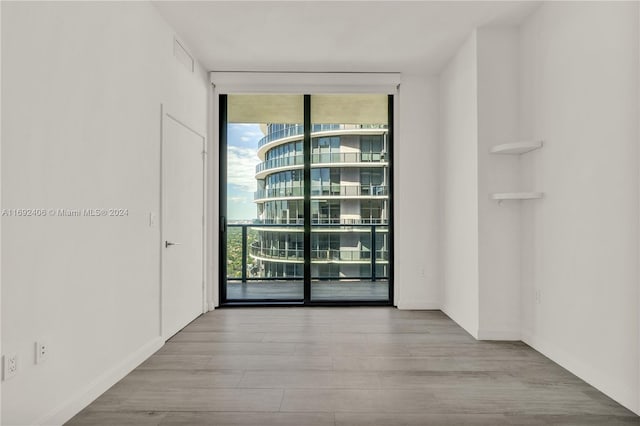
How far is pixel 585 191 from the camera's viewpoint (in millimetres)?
2402

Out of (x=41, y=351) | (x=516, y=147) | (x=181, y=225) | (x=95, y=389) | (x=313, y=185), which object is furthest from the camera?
(x=313, y=185)

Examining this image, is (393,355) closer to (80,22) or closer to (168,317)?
(168,317)

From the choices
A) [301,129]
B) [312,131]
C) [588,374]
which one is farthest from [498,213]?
[301,129]

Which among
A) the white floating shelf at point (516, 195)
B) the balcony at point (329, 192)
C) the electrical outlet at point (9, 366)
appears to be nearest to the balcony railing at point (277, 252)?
the balcony at point (329, 192)

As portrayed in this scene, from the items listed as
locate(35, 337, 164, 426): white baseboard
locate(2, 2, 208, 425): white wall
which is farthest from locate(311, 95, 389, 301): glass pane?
locate(35, 337, 164, 426): white baseboard

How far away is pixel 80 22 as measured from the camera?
81.2 inches

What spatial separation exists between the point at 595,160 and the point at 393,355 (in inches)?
73.4

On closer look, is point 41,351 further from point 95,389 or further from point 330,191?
point 330,191

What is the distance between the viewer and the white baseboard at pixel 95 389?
1.85m

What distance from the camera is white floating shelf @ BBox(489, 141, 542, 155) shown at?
287 cm

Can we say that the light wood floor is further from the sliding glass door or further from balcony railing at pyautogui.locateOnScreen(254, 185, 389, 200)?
balcony railing at pyautogui.locateOnScreen(254, 185, 389, 200)

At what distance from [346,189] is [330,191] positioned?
0.19 metres

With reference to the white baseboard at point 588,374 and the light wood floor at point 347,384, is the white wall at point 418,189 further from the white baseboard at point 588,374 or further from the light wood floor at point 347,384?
the white baseboard at point 588,374

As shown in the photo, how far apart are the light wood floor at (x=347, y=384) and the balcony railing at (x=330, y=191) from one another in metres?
1.65
